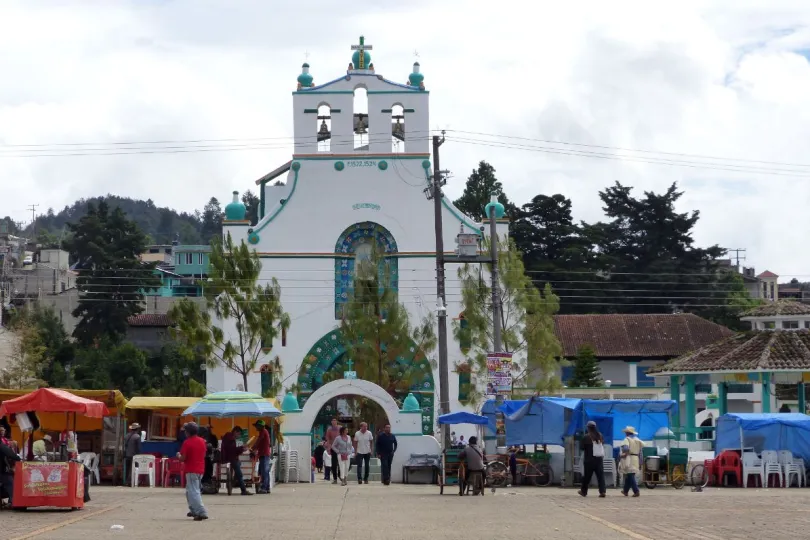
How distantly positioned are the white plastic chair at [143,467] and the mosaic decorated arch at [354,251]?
66.7 ft

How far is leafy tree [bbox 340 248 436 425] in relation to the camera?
163 ft

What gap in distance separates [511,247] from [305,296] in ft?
28.3

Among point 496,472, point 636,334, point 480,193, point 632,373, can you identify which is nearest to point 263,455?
point 496,472

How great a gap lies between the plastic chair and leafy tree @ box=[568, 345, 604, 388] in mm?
29941

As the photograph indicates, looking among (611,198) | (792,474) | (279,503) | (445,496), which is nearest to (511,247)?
(792,474)

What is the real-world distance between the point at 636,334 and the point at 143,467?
42476mm

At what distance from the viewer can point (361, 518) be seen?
74.3ft

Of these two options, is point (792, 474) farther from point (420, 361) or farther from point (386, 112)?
point (386, 112)

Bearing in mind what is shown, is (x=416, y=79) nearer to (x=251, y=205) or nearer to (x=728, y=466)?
(x=728, y=466)

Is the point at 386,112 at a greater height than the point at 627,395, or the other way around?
the point at 386,112

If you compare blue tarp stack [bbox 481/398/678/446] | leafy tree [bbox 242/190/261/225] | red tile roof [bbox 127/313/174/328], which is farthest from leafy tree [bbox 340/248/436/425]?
leafy tree [bbox 242/190/261/225]

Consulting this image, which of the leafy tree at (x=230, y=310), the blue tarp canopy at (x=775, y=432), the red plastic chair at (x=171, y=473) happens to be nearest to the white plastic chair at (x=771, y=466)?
the blue tarp canopy at (x=775, y=432)

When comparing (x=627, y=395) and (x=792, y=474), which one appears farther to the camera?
(x=627, y=395)

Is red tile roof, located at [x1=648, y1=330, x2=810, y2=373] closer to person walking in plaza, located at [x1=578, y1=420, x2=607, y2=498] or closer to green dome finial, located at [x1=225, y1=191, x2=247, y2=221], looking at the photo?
person walking in plaza, located at [x1=578, y1=420, x2=607, y2=498]
